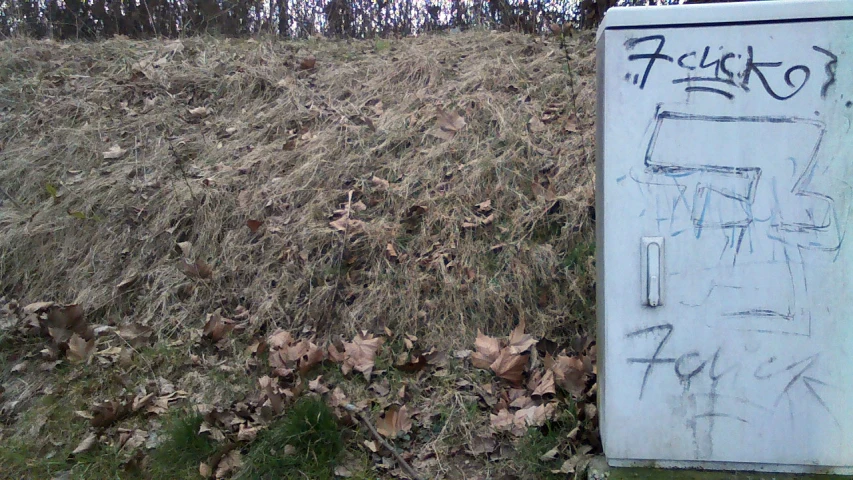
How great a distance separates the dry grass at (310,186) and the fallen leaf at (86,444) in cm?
86

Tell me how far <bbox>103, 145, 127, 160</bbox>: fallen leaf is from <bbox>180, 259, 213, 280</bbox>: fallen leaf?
5.52ft

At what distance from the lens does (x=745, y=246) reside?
2.40 m

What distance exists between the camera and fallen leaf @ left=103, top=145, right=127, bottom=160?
5379mm

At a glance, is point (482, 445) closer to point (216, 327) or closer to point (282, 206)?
point (216, 327)

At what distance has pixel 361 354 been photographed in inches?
144

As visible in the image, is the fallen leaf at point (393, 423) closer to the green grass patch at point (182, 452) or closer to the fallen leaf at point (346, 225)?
the green grass patch at point (182, 452)

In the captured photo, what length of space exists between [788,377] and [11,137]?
630 cm

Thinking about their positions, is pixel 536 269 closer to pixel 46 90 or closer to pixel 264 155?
pixel 264 155

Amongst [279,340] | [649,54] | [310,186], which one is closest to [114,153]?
[310,186]

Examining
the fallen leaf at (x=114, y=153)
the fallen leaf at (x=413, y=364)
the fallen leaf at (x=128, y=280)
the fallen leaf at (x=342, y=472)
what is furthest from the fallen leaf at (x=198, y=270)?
the fallen leaf at (x=342, y=472)

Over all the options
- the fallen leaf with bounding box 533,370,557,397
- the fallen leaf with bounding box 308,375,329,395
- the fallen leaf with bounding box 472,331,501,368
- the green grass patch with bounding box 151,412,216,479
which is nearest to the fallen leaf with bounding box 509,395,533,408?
the fallen leaf with bounding box 533,370,557,397

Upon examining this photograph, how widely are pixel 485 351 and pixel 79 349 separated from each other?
96.0 inches

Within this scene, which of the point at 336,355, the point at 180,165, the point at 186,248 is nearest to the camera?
the point at 336,355

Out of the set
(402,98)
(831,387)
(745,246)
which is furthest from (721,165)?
(402,98)
